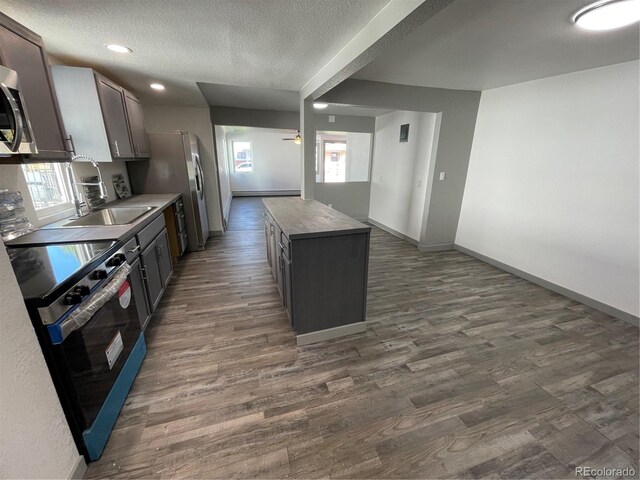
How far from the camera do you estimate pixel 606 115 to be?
7.84 ft

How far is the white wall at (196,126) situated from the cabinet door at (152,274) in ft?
8.23

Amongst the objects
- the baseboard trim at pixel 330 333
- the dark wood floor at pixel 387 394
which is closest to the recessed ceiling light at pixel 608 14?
the dark wood floor at pixel 387 394

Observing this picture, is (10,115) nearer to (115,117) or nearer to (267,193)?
(115,117)

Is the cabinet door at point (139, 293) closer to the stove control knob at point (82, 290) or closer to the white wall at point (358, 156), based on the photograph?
the stove control knob at point (82, 290)

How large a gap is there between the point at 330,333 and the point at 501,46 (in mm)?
2815

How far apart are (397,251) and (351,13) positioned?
131 inches

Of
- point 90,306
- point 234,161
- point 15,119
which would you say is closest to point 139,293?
point 90,306

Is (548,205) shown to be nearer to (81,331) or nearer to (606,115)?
(606,115)

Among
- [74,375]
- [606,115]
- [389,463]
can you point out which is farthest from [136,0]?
[606,115]

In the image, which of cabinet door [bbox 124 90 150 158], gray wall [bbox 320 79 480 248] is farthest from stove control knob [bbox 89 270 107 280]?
gray wall [bbox 320 79 480 248]

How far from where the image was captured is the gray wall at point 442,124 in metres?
3.13

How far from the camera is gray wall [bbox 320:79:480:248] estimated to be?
313 cm

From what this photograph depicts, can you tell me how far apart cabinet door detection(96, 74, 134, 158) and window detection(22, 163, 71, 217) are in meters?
0.50

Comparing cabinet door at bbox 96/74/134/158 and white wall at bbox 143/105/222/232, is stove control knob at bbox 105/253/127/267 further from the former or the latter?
white wall at bbox 143/105/222/232
